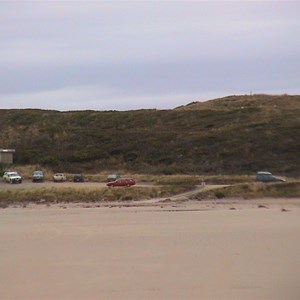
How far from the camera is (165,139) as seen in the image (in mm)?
63031

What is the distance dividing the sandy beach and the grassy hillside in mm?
32046

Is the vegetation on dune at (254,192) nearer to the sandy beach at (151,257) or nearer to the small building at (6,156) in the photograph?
the sandy beach at (151,257)

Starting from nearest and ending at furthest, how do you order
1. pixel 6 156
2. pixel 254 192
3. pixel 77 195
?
pixel 254 192 < pixel 77 195 < pixel 6 156

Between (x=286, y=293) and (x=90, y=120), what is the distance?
7162 centimetres

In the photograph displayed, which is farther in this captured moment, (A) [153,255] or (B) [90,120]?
(B) [90,120]

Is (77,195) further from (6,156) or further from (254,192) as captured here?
(6,156)

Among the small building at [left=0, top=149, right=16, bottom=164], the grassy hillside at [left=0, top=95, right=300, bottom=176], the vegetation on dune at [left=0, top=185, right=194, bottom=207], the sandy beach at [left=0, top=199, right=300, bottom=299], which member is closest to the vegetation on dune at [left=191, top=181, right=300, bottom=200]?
the vegetation on dune at [left=0, top=185, right=194, bottom=207]

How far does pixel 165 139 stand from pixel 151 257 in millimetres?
52161

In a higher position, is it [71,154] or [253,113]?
[253,113]

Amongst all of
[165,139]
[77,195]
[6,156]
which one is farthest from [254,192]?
[6,156]

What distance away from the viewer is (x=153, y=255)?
440 inches

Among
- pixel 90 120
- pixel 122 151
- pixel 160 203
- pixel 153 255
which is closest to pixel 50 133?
pixel 90 120

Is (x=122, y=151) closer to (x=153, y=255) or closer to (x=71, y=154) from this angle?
(x=71, y=154)

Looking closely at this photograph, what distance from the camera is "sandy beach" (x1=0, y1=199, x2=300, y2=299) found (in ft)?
28.5
